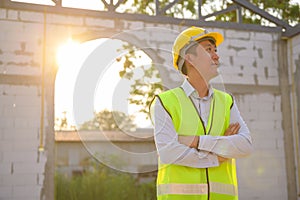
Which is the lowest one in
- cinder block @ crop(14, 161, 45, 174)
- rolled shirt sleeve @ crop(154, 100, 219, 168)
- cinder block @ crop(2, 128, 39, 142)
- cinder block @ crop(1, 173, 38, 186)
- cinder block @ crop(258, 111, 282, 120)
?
cinder block @ crop(1, 173, 38, 186)

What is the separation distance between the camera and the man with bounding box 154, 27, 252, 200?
5.53 ft

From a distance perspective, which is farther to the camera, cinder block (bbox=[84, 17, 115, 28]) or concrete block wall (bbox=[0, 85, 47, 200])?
cinder block (bbox=[84, 17, 115, 28])

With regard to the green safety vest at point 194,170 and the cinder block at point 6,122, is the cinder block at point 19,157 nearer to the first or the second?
the cinder block at point 6,122

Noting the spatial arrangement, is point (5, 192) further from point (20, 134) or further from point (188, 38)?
point (188, 38)

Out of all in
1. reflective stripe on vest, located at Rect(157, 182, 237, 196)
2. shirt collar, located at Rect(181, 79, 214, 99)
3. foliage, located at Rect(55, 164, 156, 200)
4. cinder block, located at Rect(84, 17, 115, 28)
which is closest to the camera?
reflective stripe on vest, located at Rect(157, 182, 237, 196)

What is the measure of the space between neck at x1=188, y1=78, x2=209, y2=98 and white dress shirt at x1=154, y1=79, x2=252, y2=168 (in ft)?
0.06

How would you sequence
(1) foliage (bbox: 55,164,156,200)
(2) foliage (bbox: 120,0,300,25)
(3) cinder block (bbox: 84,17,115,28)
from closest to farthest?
(3) cinder block (bbox: 84,17,115,28) → (1) foliage (bbox: 55,164,156,200) → (2) foliage (bbox: 120,0,300,25)

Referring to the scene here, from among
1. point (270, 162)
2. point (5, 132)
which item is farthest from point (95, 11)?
point (270, 162)

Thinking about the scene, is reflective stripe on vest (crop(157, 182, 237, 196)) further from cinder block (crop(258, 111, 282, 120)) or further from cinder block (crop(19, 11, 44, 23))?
cinder block (crop(258, 111, 282, 120))

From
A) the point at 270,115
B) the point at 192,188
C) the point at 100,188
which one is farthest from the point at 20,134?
the point at 192,188

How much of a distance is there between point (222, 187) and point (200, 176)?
0.09 metres

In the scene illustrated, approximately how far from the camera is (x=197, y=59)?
6.17 ft

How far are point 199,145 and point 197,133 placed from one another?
53 millimetres

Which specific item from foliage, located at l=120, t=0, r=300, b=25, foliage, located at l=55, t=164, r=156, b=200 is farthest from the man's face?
foliage, located at l=120, t=0, r=300, b=25
